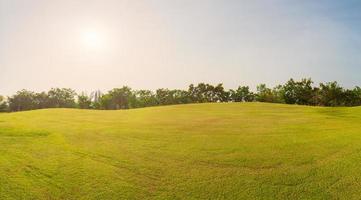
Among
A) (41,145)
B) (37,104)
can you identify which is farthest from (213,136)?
(37,104)

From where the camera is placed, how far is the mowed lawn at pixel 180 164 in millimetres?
11078

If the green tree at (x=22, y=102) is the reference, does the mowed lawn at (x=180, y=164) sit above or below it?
below

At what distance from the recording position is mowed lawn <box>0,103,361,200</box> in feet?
36.3

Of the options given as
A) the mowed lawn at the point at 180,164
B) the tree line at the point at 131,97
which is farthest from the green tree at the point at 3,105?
the mowed lawn at the point at 180,164

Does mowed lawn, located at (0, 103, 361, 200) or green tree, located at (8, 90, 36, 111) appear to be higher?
green tree, located at (8, 90, 36, 111)

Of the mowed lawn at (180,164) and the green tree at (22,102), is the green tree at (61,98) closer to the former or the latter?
the green tree at (22,102)

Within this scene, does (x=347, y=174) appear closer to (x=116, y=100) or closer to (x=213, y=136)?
(x=213, y=136)

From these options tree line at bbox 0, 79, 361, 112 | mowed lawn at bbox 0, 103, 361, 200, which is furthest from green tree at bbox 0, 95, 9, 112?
mowed lawn at bbox 0, 103, 361, 200

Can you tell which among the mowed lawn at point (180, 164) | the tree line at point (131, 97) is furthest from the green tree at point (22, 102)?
the mowed lawn at point (180, 164)

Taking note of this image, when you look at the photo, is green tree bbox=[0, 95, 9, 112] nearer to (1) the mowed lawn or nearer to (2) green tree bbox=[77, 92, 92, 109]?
(2) green tree bbox=[77, 92, 92, 109]

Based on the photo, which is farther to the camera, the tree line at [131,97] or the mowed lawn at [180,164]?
the tree line at [131,97]

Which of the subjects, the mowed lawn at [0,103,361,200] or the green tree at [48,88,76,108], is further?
the green tree at [48,88,76,108]

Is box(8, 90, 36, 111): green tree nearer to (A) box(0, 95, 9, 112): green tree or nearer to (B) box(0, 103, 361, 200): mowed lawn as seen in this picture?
(A) box(0, 95, 9, 112): green tree

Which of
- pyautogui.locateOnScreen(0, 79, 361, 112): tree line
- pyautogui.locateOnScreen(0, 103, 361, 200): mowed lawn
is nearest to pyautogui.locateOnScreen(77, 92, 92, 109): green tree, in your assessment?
pyautogui.locateOnScreen(0, 79, 361, 112): tree line
